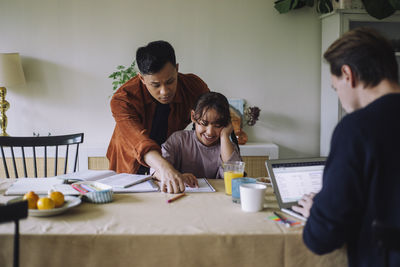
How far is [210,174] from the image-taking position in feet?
6.23

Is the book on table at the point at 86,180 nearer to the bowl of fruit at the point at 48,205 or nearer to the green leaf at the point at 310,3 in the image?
the bowl of fruit at the point at 48,205

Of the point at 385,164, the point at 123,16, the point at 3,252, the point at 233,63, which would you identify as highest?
the point at 123,16

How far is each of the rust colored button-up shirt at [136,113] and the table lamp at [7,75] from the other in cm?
149

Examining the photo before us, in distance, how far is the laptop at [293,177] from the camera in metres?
1.27

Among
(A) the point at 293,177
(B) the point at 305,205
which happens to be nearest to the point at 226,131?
(A) the point at 293,177

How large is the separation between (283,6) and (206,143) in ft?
6.34

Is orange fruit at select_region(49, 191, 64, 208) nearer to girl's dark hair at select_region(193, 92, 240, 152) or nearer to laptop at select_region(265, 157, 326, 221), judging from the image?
laptop at select_region(265, 157, 326, 221)

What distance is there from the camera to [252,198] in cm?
121

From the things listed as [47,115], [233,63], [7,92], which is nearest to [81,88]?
[47,115]

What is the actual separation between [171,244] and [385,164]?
1.90ft

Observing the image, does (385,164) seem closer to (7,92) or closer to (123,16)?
(123,16)

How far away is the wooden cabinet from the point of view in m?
3.07

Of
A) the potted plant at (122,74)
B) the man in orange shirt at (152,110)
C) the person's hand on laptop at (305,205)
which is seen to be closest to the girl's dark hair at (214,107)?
the man in orange shirt at (152,110)

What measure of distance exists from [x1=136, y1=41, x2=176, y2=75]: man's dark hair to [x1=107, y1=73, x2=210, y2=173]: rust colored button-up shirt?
9.6 inches
